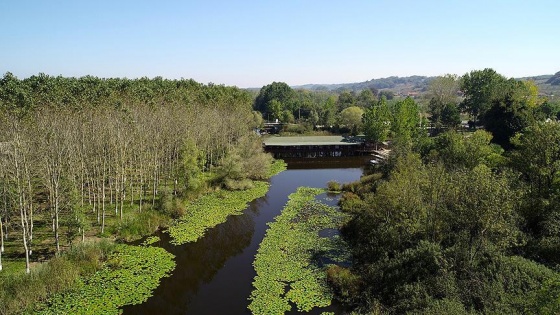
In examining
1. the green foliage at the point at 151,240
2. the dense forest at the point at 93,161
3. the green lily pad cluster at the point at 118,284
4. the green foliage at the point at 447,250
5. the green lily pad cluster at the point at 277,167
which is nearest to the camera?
the green foliage at the point at 447,250

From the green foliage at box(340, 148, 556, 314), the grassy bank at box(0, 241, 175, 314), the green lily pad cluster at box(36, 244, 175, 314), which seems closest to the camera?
the green foliage at box(340, 148, 556, 314)

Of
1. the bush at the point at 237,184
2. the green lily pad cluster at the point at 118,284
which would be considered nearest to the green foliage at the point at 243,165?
the bush at the point at 237,184

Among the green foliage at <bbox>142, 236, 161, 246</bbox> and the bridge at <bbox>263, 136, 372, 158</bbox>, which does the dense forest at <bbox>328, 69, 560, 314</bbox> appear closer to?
the green foliage at <bbox>142, 236, 161, 246</bbox>

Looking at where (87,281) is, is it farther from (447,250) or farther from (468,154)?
(468,154)

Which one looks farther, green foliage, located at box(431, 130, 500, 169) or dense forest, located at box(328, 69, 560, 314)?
green foliage, located at box(431, 130, 500, 169)

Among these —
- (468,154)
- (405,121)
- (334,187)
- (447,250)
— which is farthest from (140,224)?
(405,121)

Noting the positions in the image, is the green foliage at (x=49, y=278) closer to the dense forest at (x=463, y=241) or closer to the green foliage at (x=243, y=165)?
the dense forest at (x=463, y=241)

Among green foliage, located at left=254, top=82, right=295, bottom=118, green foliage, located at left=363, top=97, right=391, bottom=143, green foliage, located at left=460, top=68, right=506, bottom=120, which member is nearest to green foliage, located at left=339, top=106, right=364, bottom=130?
green foliage, located at left=363, top=97, right=391, bottom=143
